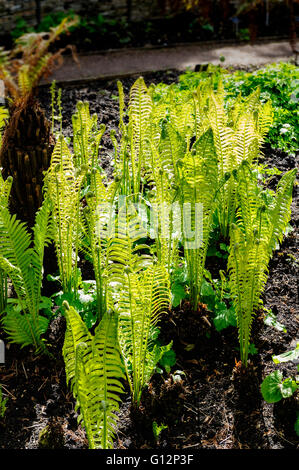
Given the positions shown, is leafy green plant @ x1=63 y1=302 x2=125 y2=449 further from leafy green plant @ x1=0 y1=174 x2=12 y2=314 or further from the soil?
leafy green plant @ x1=0 y1=174 x2=12 y2=314

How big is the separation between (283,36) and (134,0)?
274 centimetres

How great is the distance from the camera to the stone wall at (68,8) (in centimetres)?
830

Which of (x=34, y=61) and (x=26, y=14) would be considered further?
(x=26, y=14)

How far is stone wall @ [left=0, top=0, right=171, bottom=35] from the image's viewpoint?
8.30 metres

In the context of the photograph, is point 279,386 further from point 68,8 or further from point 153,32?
point 68,8

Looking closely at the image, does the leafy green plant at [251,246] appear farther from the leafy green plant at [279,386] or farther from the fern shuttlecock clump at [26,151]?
the fern shuttlecock clump at [26,151]

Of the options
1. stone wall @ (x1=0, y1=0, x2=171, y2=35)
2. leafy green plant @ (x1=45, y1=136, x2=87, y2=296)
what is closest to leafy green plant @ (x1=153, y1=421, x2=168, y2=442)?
leafy green plant @ (x1=45, y1=136, x2=87, y2=296)

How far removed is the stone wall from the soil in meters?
6.29

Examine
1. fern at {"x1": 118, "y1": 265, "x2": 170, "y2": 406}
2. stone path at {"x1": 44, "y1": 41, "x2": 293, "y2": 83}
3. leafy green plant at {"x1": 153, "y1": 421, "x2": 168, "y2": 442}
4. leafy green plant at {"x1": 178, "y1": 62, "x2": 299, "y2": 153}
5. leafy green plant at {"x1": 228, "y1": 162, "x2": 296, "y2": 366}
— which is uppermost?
stone path at {"x1": 44, "y1": 41, "x2": 293, "y2": 83}

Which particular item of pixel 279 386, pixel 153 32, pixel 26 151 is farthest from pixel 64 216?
pixel 153 32

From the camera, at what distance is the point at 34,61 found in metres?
2.68

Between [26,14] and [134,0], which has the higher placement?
[134,0]

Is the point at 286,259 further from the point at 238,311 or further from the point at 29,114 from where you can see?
the point at 29,114

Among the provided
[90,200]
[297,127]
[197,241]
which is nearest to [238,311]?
[197,241]
